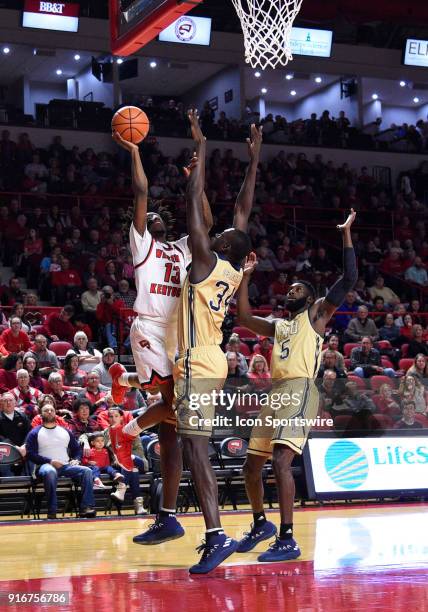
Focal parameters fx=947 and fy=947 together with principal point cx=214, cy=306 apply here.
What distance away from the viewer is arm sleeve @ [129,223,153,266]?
6547 millimetres

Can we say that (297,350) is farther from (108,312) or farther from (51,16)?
(51,16)

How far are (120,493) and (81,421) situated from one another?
1489 mm

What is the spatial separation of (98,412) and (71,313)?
3.59 metres

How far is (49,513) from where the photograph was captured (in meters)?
11.1

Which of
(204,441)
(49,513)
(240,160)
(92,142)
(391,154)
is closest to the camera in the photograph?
(204,441)

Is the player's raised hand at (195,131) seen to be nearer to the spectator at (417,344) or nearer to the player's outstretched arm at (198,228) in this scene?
the player's outstretched arm at (198,228)

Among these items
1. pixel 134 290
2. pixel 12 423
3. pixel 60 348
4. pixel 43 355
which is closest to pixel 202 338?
pixel 12 423

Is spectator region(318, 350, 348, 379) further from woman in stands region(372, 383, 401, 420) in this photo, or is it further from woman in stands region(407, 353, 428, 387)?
woman in stands region(407, 353, 428, 387)

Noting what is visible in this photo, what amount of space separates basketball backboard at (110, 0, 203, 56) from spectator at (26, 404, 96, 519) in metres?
4.47

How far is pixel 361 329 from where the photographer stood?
17.7m

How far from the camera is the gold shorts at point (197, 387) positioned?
6.02 m

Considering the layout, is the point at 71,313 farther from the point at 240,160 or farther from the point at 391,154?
the point at 391,154

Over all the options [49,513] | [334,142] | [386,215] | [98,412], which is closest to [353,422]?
[98,412]

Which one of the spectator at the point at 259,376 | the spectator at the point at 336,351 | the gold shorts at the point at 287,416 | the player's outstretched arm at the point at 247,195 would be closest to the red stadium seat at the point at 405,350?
the spectator at the point at 336,351
